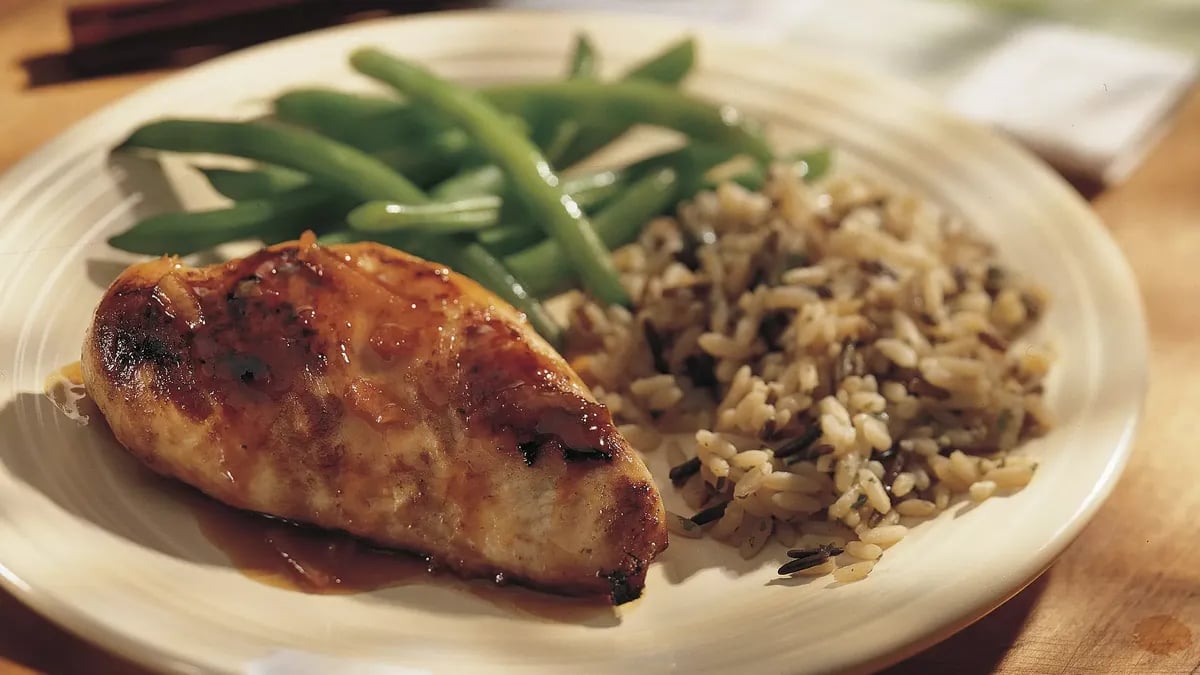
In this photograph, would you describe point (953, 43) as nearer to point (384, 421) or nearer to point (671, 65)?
point (671, 65)

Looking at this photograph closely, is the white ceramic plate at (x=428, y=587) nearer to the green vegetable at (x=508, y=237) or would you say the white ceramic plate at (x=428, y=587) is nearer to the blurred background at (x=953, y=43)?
the blurred background at (x=953, y=43)

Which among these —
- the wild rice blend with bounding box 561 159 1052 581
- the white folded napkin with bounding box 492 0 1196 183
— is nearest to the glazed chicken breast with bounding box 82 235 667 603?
the wild rice blend with bounding box 561 159 1052 581

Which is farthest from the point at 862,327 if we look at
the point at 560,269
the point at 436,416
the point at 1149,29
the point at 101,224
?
the point at 1149,29

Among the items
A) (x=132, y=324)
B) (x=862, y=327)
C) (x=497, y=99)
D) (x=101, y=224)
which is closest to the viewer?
(x=132, y=324)

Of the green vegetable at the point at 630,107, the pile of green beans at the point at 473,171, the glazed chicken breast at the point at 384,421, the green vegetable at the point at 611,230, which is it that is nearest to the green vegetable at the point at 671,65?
the pile of green beans at the point at 473,171

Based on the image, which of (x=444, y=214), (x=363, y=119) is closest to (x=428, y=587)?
(x=444, y=214)

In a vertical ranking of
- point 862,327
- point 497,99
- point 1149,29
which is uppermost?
point 497,99

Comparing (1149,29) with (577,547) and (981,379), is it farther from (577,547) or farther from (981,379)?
(577,547)
